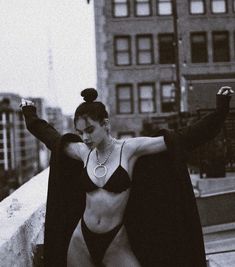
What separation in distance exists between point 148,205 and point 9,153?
184 metres

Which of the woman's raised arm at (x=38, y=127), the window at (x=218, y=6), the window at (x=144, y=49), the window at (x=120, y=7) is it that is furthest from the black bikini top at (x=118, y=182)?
the window at (x=218, y=6)

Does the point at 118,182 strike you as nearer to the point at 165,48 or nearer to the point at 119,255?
the point at 119,255

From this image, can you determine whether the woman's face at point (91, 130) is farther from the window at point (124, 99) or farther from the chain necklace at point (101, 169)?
the window at point (124, 99)

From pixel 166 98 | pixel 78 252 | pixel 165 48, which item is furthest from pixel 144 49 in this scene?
pixel 78 252

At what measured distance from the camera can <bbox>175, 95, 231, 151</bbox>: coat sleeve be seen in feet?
10.6

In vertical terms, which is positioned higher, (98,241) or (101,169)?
(101,169)

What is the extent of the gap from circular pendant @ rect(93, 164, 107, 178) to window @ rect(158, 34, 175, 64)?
36073 mm

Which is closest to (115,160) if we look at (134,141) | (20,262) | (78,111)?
(134,141)

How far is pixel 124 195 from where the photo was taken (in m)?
3.41

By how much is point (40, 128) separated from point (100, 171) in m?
0.75

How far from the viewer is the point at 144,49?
3888cm

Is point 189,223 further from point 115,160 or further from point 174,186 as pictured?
point 115,160

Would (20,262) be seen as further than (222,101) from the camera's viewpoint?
Yes

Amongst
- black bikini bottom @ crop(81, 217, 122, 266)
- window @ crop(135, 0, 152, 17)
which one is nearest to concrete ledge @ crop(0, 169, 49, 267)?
black bikini bottom @ crop(81, 217, 122, 266)
